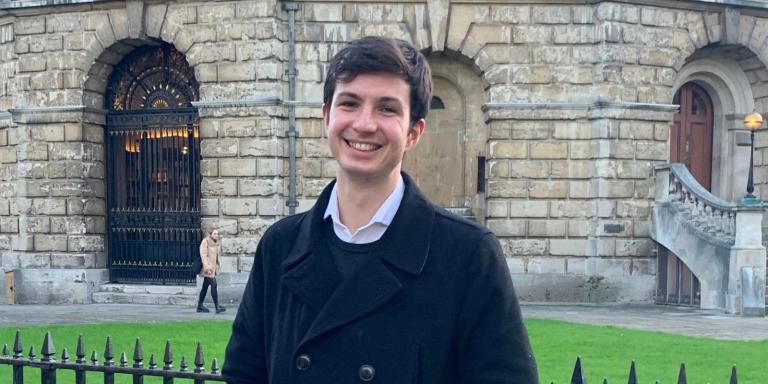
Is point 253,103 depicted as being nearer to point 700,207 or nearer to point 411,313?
point 700,207

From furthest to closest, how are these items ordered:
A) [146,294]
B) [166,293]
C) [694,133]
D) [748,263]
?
[694,133], [146,294], [166,293], [748,263]

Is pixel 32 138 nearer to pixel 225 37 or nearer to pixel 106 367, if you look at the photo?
pixel 225 37

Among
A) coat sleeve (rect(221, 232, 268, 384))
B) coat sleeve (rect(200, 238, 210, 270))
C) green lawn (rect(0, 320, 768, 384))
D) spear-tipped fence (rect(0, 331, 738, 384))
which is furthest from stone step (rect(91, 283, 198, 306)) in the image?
coat sleeve (rect(221, 232, 268, 384))

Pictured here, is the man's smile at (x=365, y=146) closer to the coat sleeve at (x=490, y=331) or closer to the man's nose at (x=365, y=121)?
the man's nose at (x=365, y=121)

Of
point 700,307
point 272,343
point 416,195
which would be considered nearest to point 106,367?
point 272,343

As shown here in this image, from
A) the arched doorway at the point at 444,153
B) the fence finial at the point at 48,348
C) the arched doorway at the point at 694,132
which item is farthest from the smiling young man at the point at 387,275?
the arched doorway at the point at 694,132

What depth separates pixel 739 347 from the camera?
35.9ft

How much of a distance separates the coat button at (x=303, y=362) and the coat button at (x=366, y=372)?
18cm

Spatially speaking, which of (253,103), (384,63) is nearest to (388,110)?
(384,63)

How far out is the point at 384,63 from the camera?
2.52 meters

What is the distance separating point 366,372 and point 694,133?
1808 cm

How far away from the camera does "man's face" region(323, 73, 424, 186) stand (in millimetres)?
2562

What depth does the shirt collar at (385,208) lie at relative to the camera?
2654 millimetres

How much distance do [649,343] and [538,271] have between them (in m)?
5.37
